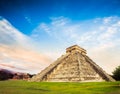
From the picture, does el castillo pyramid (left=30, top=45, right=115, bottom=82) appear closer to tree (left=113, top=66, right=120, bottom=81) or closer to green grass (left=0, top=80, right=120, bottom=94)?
tree (left=113, top=66, right=120, bottom=81)

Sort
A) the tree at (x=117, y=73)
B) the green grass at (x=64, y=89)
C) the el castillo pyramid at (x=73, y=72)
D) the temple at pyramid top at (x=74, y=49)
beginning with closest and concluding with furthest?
the green grass at (x=64, y=89) → the el castillo pyramid at (x=73, y=72) → the tree at (x=117, y=73) → the temple at pyramid top at (x=74, y=49)

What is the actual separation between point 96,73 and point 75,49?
34.1 ft

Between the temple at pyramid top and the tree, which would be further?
the temple at pyramid top

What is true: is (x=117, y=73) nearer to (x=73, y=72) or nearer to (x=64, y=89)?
(x=73, y=72)

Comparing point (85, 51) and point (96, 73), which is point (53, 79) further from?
point (85, 51)

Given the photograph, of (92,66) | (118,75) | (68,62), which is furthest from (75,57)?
(118,75)

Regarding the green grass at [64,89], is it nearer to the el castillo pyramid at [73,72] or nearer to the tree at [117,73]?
the el castillo pyramid at [73,72]

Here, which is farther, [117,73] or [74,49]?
[74,49]

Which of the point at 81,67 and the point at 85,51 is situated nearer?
the point at 81,67

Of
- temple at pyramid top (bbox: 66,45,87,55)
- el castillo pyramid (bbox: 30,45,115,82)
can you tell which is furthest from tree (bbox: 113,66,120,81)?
temple at pyramid top (bbox: 66,45,87,55)

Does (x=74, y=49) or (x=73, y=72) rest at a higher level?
(x=74, y=49)

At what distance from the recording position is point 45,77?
120 ft

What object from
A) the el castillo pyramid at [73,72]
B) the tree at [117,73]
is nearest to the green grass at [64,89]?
the el castillo pyramid at [73,72]

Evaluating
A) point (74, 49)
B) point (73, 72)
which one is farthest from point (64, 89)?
point (74, 49)
